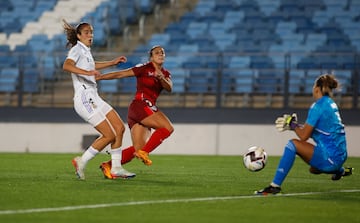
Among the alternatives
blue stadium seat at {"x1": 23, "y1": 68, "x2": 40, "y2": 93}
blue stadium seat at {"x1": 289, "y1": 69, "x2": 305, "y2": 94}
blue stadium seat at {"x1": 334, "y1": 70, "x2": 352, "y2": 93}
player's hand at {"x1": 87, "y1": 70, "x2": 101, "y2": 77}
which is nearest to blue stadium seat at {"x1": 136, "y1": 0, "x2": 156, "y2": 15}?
blue stadium seat at {"x1": 23, "y1": 68, "x2": 40, "y2": 93}

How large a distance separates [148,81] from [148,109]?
0.43m

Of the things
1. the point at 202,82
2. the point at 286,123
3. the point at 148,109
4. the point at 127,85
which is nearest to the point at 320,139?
the point at 286,123

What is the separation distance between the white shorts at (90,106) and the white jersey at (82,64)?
11cm

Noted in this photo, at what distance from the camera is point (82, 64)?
43.3 ft

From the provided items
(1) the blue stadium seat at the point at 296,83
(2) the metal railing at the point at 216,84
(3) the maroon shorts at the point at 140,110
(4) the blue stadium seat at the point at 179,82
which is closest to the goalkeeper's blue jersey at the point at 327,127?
(3) the maroon shorts at the point at 140,110

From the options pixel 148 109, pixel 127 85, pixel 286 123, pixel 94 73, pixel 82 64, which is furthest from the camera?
pixel 127 85

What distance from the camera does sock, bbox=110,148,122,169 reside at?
13.5 m

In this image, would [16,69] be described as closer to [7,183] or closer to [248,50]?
[248,50]

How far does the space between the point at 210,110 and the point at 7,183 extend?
11420 mm

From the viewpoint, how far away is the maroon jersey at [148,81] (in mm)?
14383

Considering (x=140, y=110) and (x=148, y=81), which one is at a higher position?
(x=148, y=81)

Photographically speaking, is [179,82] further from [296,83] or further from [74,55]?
[74,55]

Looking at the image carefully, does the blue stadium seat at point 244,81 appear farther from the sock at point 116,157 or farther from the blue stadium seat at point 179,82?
the sock at point 116,157

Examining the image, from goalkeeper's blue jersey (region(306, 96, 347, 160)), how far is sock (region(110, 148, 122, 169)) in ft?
11.0
